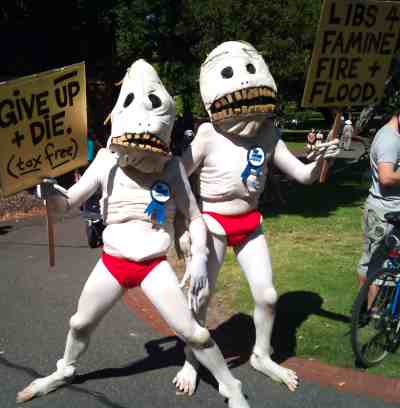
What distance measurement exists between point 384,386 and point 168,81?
8.24 meters

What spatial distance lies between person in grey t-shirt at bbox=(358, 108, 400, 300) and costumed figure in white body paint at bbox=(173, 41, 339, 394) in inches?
24.0

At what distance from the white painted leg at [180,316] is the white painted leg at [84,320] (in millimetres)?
256

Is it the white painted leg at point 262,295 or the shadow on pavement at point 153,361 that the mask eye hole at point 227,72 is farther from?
the shadow on pavement at point 153,361

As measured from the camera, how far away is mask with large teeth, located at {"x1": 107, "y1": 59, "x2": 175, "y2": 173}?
11.5ft

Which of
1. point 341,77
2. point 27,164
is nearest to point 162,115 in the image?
point 27,164

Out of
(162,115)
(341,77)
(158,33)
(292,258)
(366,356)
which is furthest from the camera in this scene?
(158,33)

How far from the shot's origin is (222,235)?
402 cm

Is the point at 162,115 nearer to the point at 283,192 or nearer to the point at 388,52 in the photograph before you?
the point at 388,52

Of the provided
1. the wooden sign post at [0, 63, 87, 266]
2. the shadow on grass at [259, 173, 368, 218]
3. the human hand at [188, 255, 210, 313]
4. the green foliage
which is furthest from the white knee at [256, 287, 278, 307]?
the green foliage

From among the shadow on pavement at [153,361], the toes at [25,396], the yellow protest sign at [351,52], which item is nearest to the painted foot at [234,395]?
the shadow on pavement at [153,361]

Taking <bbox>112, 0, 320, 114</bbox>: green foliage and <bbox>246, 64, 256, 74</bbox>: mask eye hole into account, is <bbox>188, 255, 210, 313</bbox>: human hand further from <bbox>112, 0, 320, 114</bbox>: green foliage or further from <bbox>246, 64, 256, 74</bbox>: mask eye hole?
<bbox>112, 0, 320, 114</bbox>: green foliage

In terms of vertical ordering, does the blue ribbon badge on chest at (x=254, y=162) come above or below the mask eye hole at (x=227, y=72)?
below

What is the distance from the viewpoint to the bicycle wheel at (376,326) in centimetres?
420

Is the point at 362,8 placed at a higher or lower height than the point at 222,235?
higher
